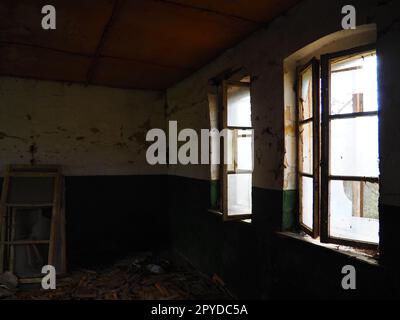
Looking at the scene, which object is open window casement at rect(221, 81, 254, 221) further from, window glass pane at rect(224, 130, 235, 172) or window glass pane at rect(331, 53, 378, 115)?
window glass pane at rect(331, 53, 378, 115)

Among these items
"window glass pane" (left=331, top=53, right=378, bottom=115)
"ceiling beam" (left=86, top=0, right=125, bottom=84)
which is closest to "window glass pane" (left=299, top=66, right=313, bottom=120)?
"window glass pane" (left=331, top=53, right=378, bottom=115)

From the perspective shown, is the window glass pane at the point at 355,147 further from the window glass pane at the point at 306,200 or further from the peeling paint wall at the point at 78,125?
the peeling paint wall at the point at 78,125

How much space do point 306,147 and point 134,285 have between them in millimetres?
2640

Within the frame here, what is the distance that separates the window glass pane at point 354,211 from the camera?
6.34ft

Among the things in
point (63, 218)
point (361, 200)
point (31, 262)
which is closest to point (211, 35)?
point (361, 200)

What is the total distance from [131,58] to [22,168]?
2.21 m

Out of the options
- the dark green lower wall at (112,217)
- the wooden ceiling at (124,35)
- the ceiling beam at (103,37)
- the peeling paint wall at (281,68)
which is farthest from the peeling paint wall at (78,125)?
the peeling paint wall at (281,68)

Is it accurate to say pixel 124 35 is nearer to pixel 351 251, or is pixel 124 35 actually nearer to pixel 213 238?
pixel 213 238

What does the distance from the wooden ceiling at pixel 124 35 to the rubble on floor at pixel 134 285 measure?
2.58 metres

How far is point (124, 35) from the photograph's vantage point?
286 centimetres

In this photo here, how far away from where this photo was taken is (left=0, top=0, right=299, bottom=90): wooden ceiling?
92.1 inches

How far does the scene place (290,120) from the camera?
2496mm

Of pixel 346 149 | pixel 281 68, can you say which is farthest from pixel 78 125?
pixel 346 149

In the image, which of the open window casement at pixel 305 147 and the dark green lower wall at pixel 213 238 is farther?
the open window casement at pixel 305 147
